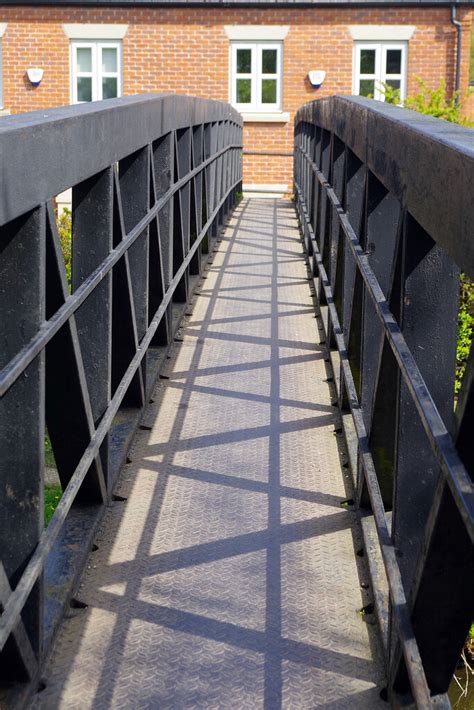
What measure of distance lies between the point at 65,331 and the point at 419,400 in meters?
1.01

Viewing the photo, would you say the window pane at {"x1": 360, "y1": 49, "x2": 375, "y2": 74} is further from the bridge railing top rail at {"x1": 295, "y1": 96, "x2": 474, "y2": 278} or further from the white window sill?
the bridge railing top rail at {"x1": 295, "y1": 96, "x2": 474, "y2": 278}

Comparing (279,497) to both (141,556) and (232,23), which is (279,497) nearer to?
(141,556)

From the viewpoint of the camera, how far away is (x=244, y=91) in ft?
65.8

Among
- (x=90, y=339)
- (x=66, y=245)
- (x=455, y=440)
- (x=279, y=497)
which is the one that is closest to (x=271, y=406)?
(x=279, y=497)

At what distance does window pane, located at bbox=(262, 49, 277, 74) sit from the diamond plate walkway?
1546cm

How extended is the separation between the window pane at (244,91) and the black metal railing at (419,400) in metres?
17.1

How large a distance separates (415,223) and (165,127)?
2641 millimetres

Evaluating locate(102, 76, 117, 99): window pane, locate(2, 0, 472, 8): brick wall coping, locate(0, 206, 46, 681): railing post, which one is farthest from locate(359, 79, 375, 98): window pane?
locate(0, 206, 46, 681): railing post

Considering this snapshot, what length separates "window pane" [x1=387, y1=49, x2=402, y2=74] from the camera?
19.7m

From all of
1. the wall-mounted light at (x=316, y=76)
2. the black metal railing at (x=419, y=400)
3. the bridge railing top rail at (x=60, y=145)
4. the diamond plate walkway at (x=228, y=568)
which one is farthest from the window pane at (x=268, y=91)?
the black metal railing at (x=419, y=400)

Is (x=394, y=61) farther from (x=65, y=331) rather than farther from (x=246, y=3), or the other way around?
(x=65, y=331)

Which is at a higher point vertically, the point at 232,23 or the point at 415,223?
the point at 232,23

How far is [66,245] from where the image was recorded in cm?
1100

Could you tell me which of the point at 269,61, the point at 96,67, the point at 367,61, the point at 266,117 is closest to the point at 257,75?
the point at 269,61
